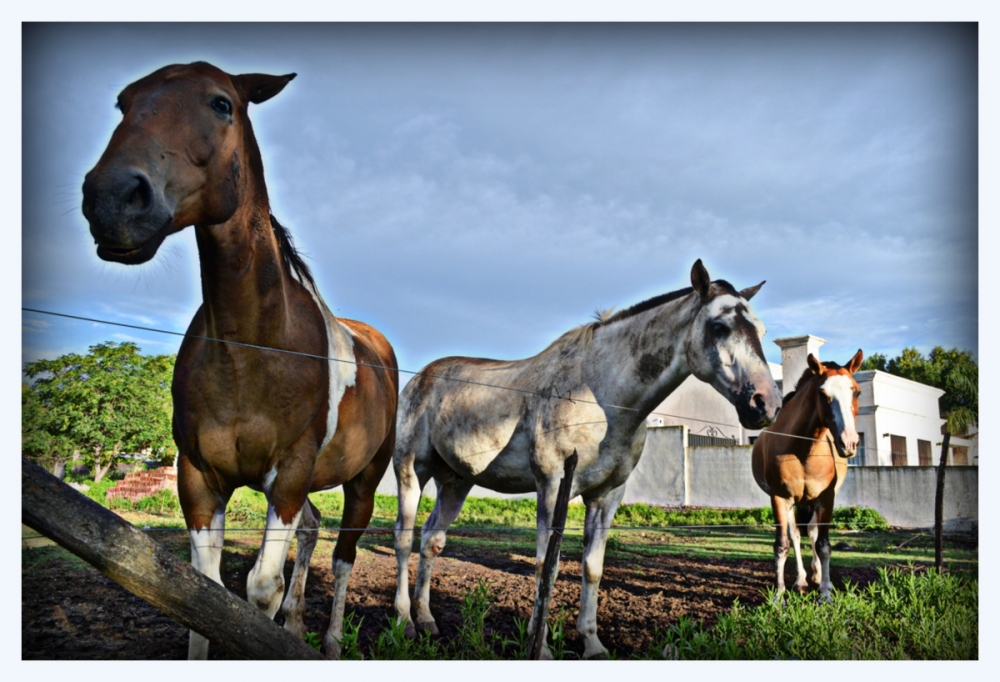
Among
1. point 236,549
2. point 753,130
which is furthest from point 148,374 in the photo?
point 753,130

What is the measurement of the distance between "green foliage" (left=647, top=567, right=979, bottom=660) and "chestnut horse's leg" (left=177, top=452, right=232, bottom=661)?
2.63 m

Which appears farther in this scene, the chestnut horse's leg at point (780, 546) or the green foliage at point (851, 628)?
the chestnut horse's leg at point (780, 546)

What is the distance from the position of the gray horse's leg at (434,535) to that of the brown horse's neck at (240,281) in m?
1.99

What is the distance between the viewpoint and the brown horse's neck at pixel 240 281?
11.5 ft

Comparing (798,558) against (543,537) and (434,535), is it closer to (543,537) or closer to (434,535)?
(543,537)

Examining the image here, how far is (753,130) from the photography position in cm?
532

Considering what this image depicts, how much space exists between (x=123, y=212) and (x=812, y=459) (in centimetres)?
452

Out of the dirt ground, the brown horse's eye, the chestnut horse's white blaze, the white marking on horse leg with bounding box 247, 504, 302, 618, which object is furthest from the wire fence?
the brown horse's eye

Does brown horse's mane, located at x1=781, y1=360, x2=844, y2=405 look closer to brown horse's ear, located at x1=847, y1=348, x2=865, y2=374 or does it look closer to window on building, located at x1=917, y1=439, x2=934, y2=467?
brown horse's ear, located at x1=847, y1=348, x2=865, y2=374

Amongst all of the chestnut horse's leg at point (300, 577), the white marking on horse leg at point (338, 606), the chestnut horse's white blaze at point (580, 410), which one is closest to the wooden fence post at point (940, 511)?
the chestnut horse's white blaze at point (580, 410)

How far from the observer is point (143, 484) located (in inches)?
187

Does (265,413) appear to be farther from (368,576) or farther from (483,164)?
(483,164)

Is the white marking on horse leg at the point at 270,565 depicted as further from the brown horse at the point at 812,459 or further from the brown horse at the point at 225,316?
the brown horse at the point at 812,459

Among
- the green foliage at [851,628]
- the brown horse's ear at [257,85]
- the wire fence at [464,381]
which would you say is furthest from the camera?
the green foliage at [851,628]
